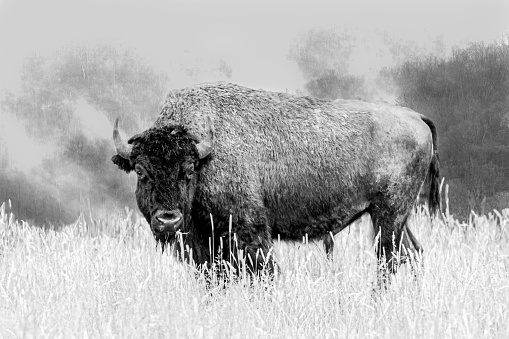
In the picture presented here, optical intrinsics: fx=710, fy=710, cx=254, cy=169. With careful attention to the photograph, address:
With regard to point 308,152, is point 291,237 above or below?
below

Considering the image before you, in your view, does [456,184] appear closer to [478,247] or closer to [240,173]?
[478,247]

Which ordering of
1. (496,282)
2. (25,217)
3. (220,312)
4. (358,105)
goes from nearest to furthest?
1. (220,312)
2. (496,282)
3. (358,105)
4. (25,217)

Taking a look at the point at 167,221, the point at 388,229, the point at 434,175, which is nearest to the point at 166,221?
the point at 167,221

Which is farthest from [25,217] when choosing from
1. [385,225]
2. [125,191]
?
[385,225]

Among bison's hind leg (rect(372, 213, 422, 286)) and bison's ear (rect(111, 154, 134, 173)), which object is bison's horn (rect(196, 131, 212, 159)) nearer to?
bison's ear (rect(111, 154, 134, 173))

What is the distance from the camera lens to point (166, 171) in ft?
16.7

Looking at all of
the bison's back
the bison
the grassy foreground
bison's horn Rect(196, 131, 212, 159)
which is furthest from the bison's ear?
the grassy foreground

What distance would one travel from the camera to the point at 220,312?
4383 millimetres

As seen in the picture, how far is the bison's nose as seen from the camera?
4920 millimetres

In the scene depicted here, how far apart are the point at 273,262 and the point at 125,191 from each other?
4.32 meters

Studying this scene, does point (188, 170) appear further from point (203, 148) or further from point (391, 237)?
point (391, 237)

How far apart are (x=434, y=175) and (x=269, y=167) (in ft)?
5.50

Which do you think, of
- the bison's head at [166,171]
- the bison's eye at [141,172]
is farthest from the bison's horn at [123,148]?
the bison's eye at [141,172]

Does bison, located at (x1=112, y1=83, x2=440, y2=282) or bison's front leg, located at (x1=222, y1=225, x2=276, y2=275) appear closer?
bison, located at (x1=112, y1=83, x2=440, y2=282)
